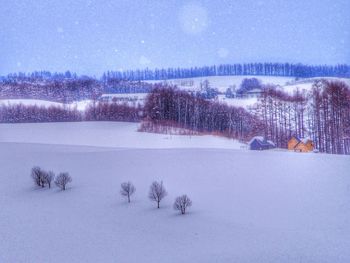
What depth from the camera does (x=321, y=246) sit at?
5.38 m

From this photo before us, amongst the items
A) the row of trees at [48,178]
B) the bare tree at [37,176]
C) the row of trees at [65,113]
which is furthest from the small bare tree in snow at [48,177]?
the row of trees at [65,113]

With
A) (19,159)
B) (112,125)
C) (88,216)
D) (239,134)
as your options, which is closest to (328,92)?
(239,134)

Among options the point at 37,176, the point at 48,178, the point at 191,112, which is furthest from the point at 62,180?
the point at 191,112

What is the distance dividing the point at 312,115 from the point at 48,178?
9848 mm

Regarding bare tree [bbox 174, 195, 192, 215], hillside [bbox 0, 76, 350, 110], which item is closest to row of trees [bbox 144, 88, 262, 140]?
hillside [bbox 0, 76, 350, 110]

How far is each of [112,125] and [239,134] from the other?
4.49 m

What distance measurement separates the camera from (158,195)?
762 cm

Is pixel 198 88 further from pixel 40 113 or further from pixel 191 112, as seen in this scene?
pixel 40 113

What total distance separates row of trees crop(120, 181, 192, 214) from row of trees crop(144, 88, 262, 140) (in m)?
3.04

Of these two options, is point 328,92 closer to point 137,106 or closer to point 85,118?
point 137,106

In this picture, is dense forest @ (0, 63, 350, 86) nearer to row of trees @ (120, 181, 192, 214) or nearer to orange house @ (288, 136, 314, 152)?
orange house @ (288, 136, 314, 152)

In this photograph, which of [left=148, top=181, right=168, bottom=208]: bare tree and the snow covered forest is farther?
the snow covered forest

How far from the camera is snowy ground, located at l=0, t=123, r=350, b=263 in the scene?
5539 mm

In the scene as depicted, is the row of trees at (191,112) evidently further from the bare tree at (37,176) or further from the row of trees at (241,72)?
the bare tree at (37,176)
